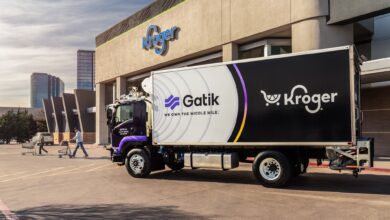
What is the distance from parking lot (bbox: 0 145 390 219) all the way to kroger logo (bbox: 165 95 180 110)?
2320 millimetres

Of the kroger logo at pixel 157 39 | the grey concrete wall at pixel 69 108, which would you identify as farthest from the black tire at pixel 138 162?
the grey concrete wall at pixel 69 108

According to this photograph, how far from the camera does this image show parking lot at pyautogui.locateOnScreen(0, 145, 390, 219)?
7.77 m

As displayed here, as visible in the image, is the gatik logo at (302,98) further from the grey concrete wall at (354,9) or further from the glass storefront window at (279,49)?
the glass storefront window at (279,49)

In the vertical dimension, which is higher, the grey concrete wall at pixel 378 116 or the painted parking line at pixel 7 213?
the grey concrete wall at pixel 378 116

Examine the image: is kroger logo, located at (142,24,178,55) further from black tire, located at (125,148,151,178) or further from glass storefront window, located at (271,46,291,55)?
black tire, located at (125,148,151,178)

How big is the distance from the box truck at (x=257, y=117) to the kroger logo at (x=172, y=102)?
0.03 m

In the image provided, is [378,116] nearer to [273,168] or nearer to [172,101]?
[273,168]

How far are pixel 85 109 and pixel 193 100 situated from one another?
44268 mm

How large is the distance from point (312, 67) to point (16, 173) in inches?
480

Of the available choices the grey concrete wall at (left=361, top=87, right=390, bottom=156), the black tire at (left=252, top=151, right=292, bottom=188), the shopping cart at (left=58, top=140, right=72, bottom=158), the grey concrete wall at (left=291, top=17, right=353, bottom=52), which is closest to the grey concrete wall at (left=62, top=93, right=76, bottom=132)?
the shopping cart at (left=58, top=140, right=72, bottom=158)

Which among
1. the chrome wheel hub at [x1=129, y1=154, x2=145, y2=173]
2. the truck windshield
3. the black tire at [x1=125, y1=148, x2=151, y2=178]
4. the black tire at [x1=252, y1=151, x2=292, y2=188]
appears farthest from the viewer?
the truck windshield

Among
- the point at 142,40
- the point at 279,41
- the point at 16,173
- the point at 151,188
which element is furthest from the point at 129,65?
the point at 151,188

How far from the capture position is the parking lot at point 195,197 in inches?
306

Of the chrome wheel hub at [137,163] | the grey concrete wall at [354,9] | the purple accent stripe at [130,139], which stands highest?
the grey concrete wall at [354,9]
